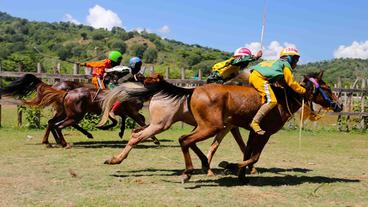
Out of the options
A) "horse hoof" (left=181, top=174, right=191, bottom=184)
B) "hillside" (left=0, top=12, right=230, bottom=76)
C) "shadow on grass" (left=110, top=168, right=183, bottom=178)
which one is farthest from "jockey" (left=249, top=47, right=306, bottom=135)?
"hillside" (left=0, top=12, right=230, bottom=76)

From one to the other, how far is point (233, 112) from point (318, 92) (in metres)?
1.72

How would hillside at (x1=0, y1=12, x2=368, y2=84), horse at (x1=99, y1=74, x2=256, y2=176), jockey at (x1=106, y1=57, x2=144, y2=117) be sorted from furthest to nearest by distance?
1. hillside at (x1=0, y1=12, x2=368, y2=84)
2. jockey at (x1=106, y1=57, x2=144, y2=117)
3. horse at (x1=99, y1=74, x2=256, y2=176)

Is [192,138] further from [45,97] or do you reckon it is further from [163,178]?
[45,97]

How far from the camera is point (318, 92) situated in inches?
302

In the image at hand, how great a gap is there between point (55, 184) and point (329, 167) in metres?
5.60

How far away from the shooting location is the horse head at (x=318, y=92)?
7.59 metres

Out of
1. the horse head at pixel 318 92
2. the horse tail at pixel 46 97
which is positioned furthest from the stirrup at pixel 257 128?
the horse tail at pixel 46 97

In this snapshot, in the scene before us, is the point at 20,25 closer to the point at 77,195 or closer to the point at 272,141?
the point at 272,141

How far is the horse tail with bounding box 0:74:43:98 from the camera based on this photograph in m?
10.9

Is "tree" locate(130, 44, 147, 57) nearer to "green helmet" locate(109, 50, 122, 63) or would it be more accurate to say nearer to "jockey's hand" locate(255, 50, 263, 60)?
"green helmet" locate(109, 50, 122, 63)

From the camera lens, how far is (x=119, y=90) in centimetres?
811

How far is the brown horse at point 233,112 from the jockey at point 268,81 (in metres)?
0.13

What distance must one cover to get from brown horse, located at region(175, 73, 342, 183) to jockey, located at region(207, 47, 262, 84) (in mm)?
803

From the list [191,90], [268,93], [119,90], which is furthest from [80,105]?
[268,93]
